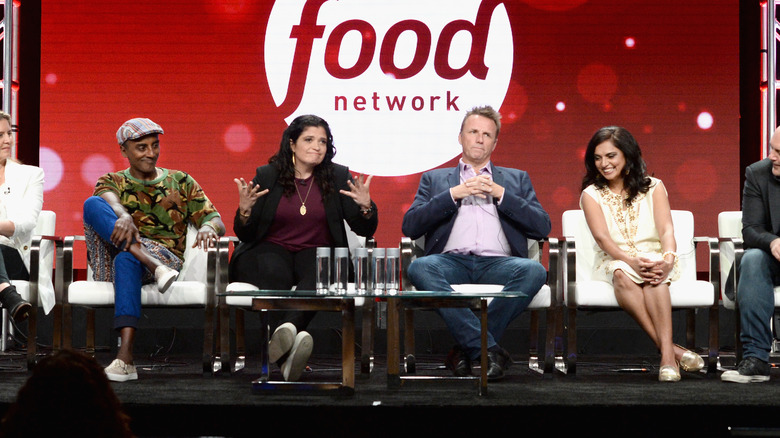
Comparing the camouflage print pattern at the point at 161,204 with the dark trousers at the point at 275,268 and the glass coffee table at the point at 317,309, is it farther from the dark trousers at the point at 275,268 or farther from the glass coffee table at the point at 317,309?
the glass coffee table at the point at 317,309

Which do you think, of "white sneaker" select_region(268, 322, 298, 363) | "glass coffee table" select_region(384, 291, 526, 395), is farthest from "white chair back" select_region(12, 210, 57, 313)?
"glass coffee table" select_region(384, 291, 526, 395)

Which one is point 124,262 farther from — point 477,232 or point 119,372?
point 477,232

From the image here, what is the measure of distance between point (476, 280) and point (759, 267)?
1.23 m

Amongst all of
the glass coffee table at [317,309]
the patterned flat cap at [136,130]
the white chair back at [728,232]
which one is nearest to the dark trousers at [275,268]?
the glass coffee table at [317,309]

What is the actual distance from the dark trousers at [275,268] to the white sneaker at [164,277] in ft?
1.21

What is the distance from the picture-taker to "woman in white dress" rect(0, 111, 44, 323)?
4.16 meters

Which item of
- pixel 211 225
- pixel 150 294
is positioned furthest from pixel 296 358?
pixel 211 225

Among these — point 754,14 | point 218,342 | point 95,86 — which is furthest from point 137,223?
point 754,14

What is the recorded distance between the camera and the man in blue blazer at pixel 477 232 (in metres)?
3.86

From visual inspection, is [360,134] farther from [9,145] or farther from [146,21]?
[9,145]

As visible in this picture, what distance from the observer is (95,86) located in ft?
17.8

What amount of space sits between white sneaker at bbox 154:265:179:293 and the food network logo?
186 centimetres

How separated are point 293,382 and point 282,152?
139 centimetres

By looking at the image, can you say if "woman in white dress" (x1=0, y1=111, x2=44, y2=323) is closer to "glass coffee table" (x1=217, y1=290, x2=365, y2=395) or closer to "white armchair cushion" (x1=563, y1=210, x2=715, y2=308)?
"glass coffee table" (x1=217, y1=290, x2=365, y2=395)
